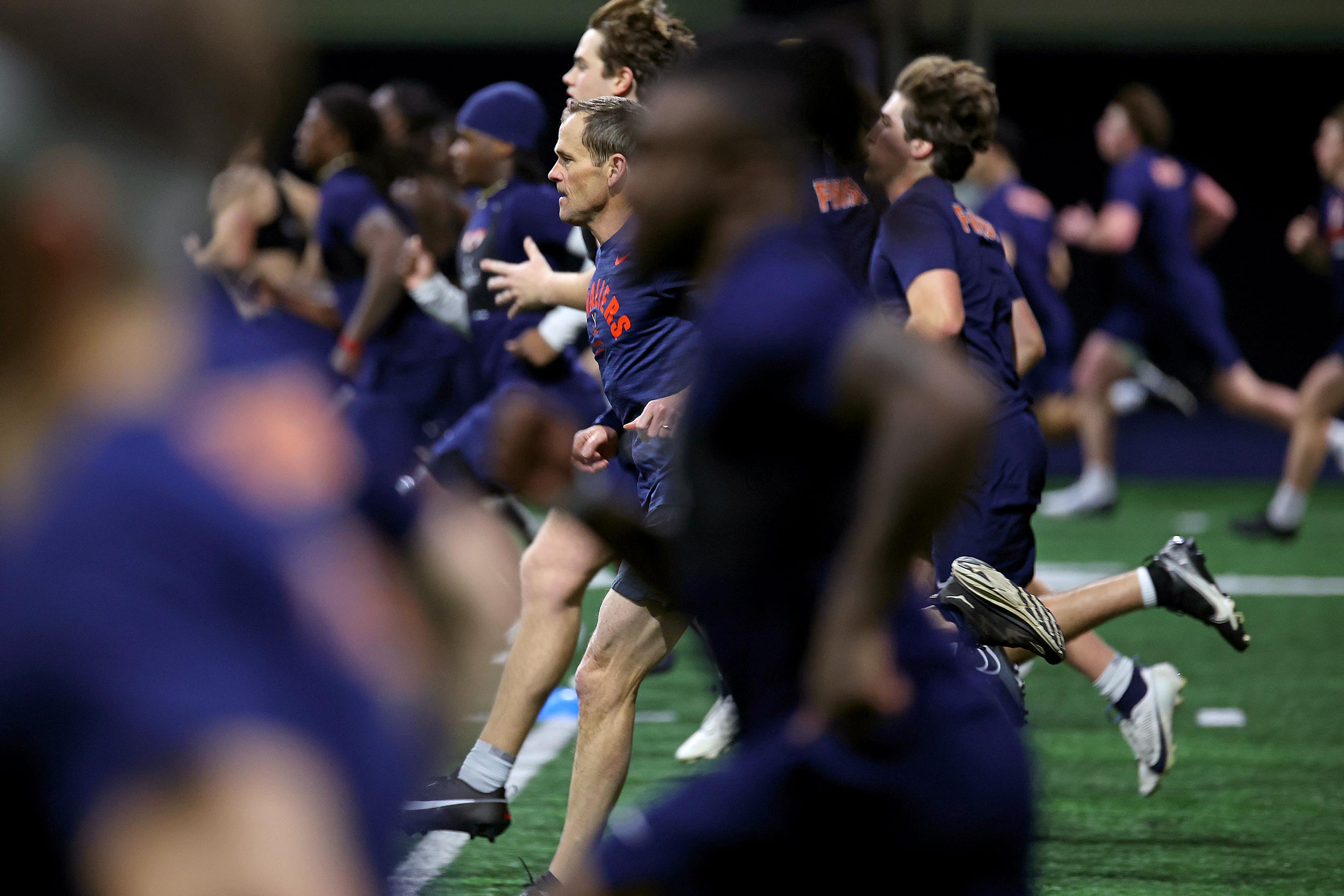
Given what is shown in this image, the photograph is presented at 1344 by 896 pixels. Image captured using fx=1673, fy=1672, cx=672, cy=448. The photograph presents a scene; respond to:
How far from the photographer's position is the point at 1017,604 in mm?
3506

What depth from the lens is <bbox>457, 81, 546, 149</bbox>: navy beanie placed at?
6066 millimetres

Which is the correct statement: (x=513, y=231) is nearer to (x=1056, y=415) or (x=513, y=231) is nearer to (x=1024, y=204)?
(x=1024, y=204)

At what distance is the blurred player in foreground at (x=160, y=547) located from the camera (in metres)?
0.93

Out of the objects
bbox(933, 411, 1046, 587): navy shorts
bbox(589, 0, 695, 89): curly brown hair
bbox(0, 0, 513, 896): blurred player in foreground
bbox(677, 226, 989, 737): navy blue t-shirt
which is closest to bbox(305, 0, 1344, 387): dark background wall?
bbox(589, 0, 695, 89): curly brown hair

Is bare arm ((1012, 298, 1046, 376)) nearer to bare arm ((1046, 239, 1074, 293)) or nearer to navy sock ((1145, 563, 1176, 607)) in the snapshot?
navy sock ((1145, 563, 1176, 607))

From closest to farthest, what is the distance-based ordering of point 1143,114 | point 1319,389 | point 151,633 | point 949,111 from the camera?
1. point 151,633
2. point 949,111
3. point 1319,389
4. point 1143,114

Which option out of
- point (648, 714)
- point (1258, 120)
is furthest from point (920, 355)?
point (1258, 120)

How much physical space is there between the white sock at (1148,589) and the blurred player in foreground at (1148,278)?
20.1 feet

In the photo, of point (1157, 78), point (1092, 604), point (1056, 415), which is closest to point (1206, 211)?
point (1056, 415)

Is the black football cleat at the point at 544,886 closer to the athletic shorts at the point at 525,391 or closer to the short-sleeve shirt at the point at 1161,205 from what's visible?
the athletic shorts at the point at 525,391

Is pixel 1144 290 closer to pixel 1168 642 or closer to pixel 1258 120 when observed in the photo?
pixel 1168 642

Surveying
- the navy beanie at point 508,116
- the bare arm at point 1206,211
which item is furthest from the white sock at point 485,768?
the bare arm at point 1206,211

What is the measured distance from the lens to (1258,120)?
18.9 meters

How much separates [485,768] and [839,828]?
7.50 feet
